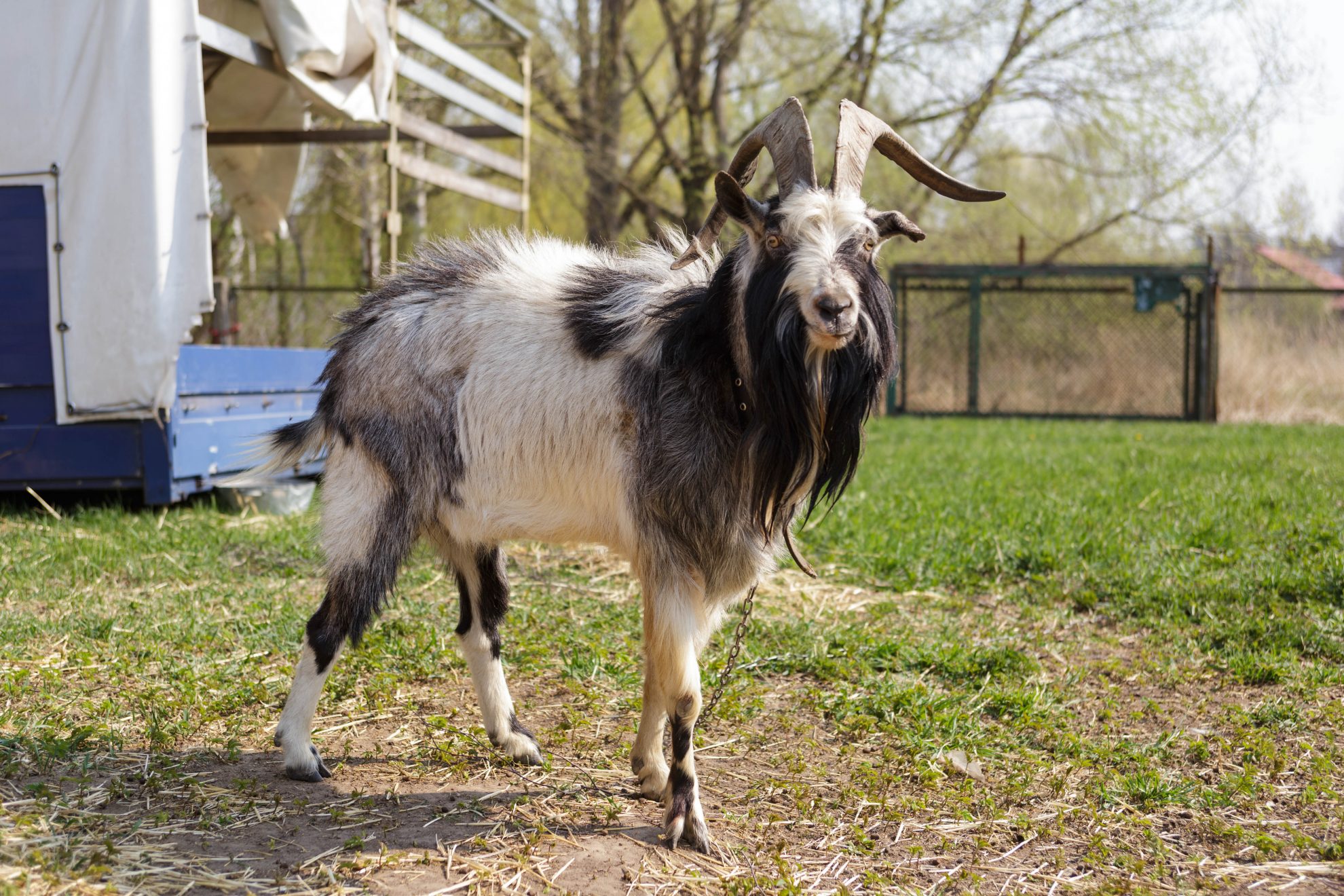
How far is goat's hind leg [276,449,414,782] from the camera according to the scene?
3527mm

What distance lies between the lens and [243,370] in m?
7.27

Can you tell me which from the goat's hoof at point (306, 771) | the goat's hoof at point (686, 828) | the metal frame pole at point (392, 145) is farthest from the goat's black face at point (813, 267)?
the metal frame pole at point (392, 145)

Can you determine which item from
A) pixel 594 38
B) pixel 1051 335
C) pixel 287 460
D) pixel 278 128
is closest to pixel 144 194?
pixel 287 460

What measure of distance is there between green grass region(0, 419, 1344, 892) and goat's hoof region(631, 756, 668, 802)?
0.16 m

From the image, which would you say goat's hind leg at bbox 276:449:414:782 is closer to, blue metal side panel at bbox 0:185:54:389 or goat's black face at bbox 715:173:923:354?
goat's black face at bbox 715:173:923:354

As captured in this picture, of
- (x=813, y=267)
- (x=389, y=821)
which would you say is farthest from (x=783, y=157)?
(x=389, y=821)

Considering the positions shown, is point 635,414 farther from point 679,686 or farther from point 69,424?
point 69,424

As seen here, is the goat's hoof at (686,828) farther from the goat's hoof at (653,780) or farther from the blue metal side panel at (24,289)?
the blue metal side panel at (24,289)

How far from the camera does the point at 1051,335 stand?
54.0ft

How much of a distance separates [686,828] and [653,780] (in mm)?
378

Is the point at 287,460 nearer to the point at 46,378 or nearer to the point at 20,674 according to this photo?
the point at 20,674

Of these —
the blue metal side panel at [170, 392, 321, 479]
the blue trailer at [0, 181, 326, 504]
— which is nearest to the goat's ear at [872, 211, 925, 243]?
the blue metal side panel at [170, 392, 321, 479]

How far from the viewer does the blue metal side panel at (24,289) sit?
6055 millimetres

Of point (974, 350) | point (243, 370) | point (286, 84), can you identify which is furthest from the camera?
point (974, 350)
